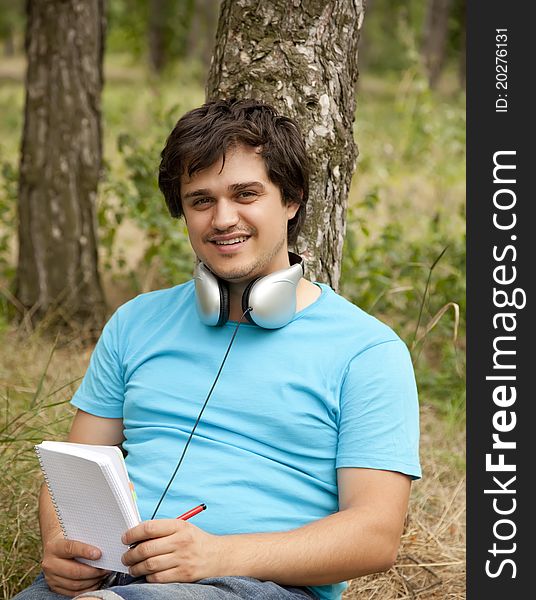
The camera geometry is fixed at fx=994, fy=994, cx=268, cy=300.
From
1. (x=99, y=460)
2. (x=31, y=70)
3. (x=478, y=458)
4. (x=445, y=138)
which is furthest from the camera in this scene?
(x=445, y=138)

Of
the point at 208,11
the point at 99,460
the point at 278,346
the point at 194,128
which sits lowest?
the point at 99,460

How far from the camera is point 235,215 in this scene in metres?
2.87

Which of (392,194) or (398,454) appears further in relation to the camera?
(392,194)

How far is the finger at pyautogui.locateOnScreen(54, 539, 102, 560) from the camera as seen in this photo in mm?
2639

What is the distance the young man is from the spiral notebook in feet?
0.16

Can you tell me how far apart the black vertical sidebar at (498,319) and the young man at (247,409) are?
1.26m

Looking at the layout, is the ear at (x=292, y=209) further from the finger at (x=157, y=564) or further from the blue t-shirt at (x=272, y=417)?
the finger at (x=157, y=564)

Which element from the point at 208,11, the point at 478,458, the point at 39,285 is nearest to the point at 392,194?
the point at 39,285

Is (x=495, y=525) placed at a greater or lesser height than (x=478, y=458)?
lesser

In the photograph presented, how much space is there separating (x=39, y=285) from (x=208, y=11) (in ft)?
64.7

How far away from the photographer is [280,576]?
2562 mm

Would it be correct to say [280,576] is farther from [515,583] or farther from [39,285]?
[39,285]

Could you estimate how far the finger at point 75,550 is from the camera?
2639 mm

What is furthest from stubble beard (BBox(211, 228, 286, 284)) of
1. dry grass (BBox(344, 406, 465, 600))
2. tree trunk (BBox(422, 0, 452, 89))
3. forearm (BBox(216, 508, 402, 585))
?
tree trunk (BBox(422, 0, 452, 89))
